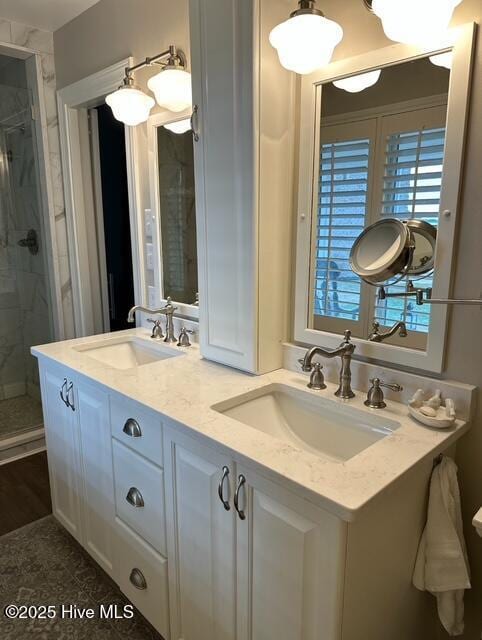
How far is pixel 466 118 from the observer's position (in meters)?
1.13

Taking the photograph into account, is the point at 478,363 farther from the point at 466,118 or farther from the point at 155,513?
the point at 155,513

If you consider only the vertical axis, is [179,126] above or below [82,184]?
above

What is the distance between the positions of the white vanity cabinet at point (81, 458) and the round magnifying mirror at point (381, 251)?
3.15 ft

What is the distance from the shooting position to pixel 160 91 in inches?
71.7

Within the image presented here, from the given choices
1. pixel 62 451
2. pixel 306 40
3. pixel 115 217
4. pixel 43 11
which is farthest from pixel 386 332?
pixel 43 11

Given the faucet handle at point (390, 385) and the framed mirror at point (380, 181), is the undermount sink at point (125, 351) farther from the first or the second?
the faucet handle at point (390, 385)

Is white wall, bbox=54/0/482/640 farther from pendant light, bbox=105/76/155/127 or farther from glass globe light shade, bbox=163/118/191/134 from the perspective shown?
pendant light, bbox=105/76/155/127

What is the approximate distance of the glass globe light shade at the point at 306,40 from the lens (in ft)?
3.97

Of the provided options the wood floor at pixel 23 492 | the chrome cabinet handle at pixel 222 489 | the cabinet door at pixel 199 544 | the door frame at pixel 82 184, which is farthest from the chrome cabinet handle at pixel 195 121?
the wood floor at pixel 23 492

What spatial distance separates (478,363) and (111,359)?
155 cm

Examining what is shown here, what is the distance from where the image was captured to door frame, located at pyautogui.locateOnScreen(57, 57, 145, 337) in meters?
2.20

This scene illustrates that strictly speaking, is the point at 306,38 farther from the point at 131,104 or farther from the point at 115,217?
the point at 115,217

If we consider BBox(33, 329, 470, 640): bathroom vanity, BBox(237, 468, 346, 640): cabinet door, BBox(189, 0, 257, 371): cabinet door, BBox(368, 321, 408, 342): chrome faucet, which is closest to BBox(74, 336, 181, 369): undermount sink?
BBox(33, 329, 470, 640): bathroom vanity

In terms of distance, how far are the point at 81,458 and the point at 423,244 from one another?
1.47 metres
